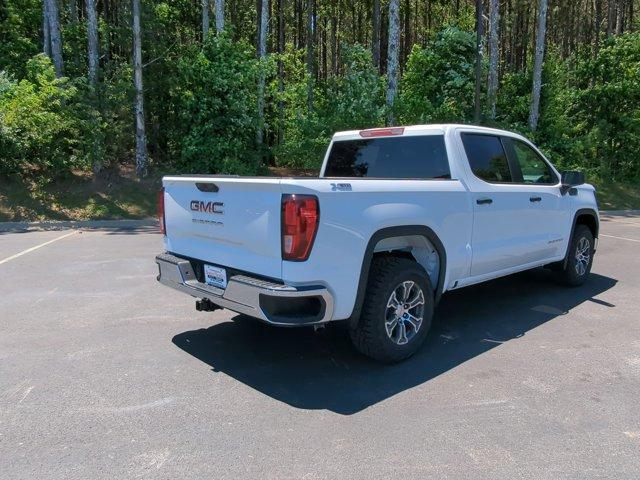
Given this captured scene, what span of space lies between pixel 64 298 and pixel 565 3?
39.2 metres

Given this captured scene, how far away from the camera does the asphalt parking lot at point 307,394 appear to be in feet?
9.97

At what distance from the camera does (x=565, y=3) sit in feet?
118

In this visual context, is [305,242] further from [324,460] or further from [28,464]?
[28,464]

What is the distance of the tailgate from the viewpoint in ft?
12.4

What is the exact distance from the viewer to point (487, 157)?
5.43m

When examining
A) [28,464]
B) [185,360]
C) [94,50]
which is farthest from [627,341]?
[94,50]

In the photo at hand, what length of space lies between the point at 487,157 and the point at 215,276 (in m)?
2.99

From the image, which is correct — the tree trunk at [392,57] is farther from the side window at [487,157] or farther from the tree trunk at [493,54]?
the side window at [487,157]

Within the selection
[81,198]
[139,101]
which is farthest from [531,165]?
[139,101]

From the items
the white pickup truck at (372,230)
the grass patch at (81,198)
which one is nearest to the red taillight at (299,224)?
the white pickup truck at (372,230)

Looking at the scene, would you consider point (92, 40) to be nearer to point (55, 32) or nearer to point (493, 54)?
point (55, 32)

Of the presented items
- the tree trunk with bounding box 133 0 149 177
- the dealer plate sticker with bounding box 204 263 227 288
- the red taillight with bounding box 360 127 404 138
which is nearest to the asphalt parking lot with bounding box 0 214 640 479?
the dealer plate sticker with bounding box 204 263 227 288

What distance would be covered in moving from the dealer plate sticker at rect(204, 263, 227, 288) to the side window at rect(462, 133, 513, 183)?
2.59 metres

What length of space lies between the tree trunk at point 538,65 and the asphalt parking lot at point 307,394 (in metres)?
16.8
